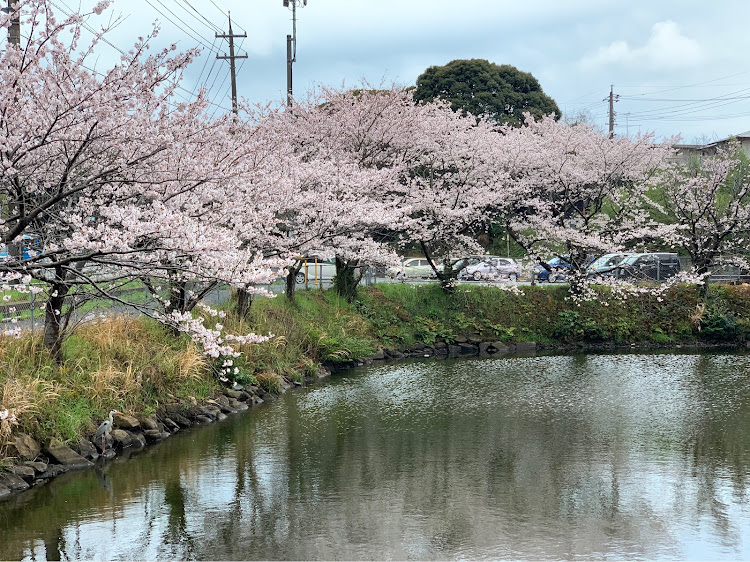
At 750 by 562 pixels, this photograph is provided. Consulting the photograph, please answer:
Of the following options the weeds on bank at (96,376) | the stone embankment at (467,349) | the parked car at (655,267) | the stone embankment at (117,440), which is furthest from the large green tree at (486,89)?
the weeds on bank at (96,376)

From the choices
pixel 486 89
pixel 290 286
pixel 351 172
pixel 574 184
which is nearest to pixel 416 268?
pixel 574 184

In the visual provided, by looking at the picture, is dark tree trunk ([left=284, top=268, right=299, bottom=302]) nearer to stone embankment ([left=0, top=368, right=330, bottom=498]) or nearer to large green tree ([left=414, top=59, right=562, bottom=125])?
stone embankment ([left=0, top=368, right=330, bottom=498])

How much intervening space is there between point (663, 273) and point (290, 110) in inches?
587

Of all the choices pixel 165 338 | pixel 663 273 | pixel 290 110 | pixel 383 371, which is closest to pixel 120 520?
pixel 165 338

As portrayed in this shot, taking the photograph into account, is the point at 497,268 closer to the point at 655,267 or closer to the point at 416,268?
the point at 655,267

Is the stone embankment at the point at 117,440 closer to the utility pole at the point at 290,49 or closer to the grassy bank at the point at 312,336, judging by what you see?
the grassy bank at the point at 312,336

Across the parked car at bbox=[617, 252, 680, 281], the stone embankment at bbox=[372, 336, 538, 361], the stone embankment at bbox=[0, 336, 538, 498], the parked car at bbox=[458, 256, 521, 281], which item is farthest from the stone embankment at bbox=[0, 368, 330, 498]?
the parked car at bbox=[617, 252, 680, 281]

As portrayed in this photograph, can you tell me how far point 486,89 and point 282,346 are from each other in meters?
24.5

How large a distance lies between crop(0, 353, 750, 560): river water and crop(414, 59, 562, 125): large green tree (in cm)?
2418

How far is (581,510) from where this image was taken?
879 centimetres

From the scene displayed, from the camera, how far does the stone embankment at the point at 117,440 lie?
9.60 metres

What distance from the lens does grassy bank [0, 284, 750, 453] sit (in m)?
11.0

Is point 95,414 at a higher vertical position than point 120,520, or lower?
higher

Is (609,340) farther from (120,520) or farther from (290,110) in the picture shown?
(120,520)
